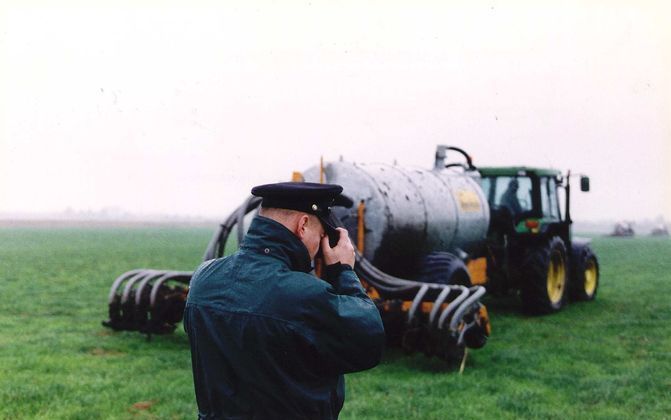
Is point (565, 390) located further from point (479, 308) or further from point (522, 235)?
point (522, 235)

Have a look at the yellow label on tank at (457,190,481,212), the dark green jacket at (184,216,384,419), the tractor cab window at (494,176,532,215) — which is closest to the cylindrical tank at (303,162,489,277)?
the yellow label on tank at (457,190,481,212)

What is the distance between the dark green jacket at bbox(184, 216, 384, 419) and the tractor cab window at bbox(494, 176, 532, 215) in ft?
32.8

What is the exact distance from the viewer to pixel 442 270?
356 inches

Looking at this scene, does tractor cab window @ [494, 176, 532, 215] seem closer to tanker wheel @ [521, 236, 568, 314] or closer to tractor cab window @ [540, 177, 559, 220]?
tractor cab window @ [540, 177, 559, 220]

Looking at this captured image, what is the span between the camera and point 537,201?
12.2 metres

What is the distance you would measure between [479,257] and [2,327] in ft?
22.6

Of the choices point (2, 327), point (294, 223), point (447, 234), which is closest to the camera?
point (294, 223)

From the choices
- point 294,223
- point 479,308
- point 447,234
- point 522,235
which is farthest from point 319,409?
point 522,235

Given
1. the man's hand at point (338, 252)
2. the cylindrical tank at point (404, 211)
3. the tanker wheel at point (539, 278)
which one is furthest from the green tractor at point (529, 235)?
the man's hand at point (338, 252)

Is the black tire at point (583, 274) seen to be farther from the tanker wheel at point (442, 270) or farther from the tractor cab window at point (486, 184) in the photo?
the tanker wheel at point (442, 270)

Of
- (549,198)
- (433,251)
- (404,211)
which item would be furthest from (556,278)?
(404,211)

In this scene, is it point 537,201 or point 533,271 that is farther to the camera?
point 537,201

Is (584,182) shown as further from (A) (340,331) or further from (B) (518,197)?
(A) (340,331)

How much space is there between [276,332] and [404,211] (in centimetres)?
633
